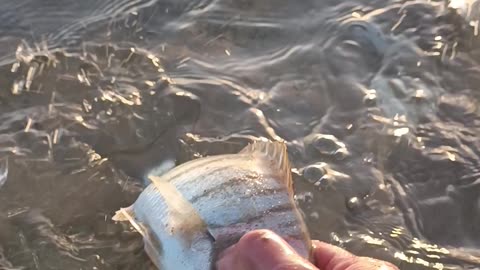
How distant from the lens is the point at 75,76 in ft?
13.4

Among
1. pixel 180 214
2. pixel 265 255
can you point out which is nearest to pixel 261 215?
pixel 180 214

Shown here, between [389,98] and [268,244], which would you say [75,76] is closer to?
Answer: [389,98]

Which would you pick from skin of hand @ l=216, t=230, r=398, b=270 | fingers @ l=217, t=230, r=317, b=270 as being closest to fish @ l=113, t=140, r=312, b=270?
skin of hand @ l=216, t=230, r=398, b=270

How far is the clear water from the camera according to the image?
354 cm

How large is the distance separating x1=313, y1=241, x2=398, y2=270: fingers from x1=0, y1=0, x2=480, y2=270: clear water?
2.78ft

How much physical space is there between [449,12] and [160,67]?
1.67 metres

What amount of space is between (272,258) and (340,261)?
1.10 ft

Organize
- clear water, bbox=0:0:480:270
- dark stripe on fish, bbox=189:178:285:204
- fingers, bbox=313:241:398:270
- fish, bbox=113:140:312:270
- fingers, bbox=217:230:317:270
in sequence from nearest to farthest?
1. fingers, bbox=217:230:317:270
2. fingers, bbox=313:241:398:270
3. fish, bbox=113:140:312:270
4. dark stripe on fish, bbox=189:178:285:204
5. clear water, bbox=0:0:480:270

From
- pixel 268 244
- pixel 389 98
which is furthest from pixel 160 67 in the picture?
pixel 268 244

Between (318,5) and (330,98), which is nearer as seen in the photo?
(330,98)

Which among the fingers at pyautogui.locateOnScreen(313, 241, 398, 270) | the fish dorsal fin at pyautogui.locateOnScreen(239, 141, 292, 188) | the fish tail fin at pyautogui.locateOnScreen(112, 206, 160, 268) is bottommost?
the fish tail fin at pyautogui.locateOnScreen(112, 206, 160, 268)

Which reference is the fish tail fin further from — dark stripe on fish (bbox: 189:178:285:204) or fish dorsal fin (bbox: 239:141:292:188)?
fish dorsal fin (bbox: 239:141:292:188)

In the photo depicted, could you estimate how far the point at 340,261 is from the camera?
8.39ft

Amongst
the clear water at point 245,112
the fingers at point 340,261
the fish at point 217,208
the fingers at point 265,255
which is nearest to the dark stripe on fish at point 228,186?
the fish at point 217,208
